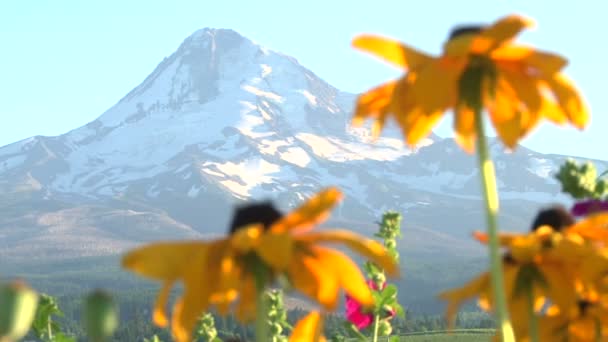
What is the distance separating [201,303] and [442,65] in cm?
83

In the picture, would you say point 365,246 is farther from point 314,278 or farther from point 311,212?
point 314,278

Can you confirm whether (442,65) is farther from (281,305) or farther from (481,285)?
(281,305)

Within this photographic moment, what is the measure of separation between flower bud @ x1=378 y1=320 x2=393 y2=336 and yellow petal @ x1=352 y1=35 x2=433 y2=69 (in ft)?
20.2

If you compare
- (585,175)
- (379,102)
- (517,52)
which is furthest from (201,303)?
(585,175)

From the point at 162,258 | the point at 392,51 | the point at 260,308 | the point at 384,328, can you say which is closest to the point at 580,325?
the point at 392,51

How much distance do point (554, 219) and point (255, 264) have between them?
118 centimetres

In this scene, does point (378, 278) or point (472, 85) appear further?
point (378, 278)

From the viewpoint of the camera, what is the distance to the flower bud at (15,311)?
4.68 ft

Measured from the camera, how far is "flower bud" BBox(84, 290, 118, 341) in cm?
148

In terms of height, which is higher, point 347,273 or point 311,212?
point 311,212

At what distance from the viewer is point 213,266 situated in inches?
91.7

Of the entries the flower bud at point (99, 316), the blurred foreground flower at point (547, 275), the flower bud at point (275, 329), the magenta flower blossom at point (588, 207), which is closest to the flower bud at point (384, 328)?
the flower bud at point (275, 329)

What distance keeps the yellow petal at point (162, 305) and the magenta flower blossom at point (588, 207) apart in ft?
6.91

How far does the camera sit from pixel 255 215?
267 centimetres
